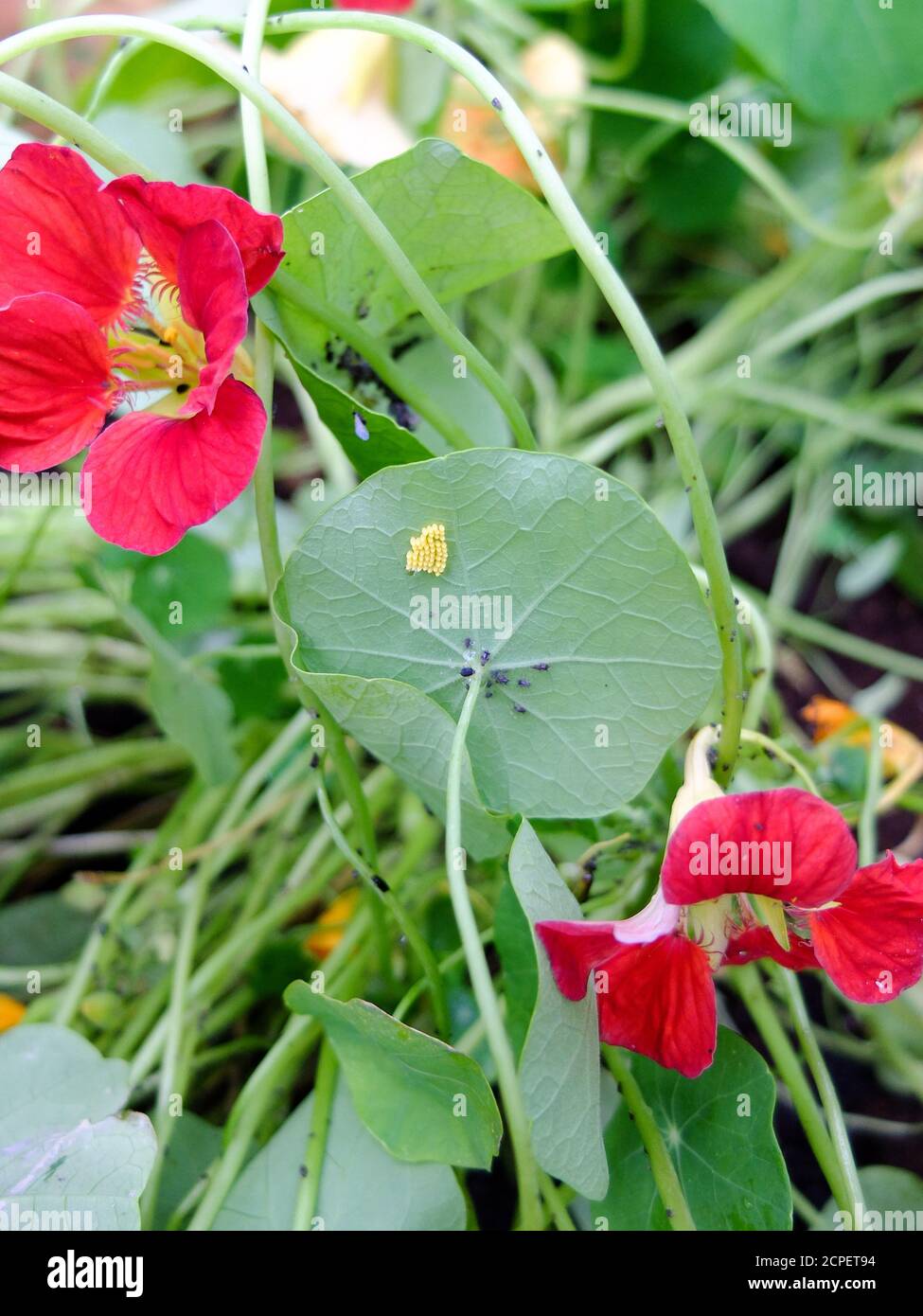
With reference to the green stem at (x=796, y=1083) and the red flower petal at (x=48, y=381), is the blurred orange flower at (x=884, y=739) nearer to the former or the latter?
the green stem at (x=796, y=1083)

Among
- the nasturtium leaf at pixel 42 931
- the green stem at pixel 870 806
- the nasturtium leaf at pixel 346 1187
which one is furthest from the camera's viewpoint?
the nasturtium leaf at pixel 42 931

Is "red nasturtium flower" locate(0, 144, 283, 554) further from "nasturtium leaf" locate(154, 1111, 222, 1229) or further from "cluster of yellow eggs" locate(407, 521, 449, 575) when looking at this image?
"nasturtium leaf" locate(154, 1111, 222, 1229)

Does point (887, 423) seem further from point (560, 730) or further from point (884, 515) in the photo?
point (560, 730)

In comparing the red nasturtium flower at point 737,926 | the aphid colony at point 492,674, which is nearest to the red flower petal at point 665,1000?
the red nasturtium flower at point 737,926

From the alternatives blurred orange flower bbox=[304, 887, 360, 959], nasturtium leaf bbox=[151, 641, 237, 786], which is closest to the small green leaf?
nasturtium leaf bbox=[151, 641, 237, 786]

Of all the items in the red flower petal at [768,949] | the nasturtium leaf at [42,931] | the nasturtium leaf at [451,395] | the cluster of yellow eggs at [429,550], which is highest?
the nasturtium leaf at [451,395]

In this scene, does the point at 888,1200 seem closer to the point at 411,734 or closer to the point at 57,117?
the point at 411,734

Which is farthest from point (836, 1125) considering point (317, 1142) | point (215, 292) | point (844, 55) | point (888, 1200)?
point (844, 55)
